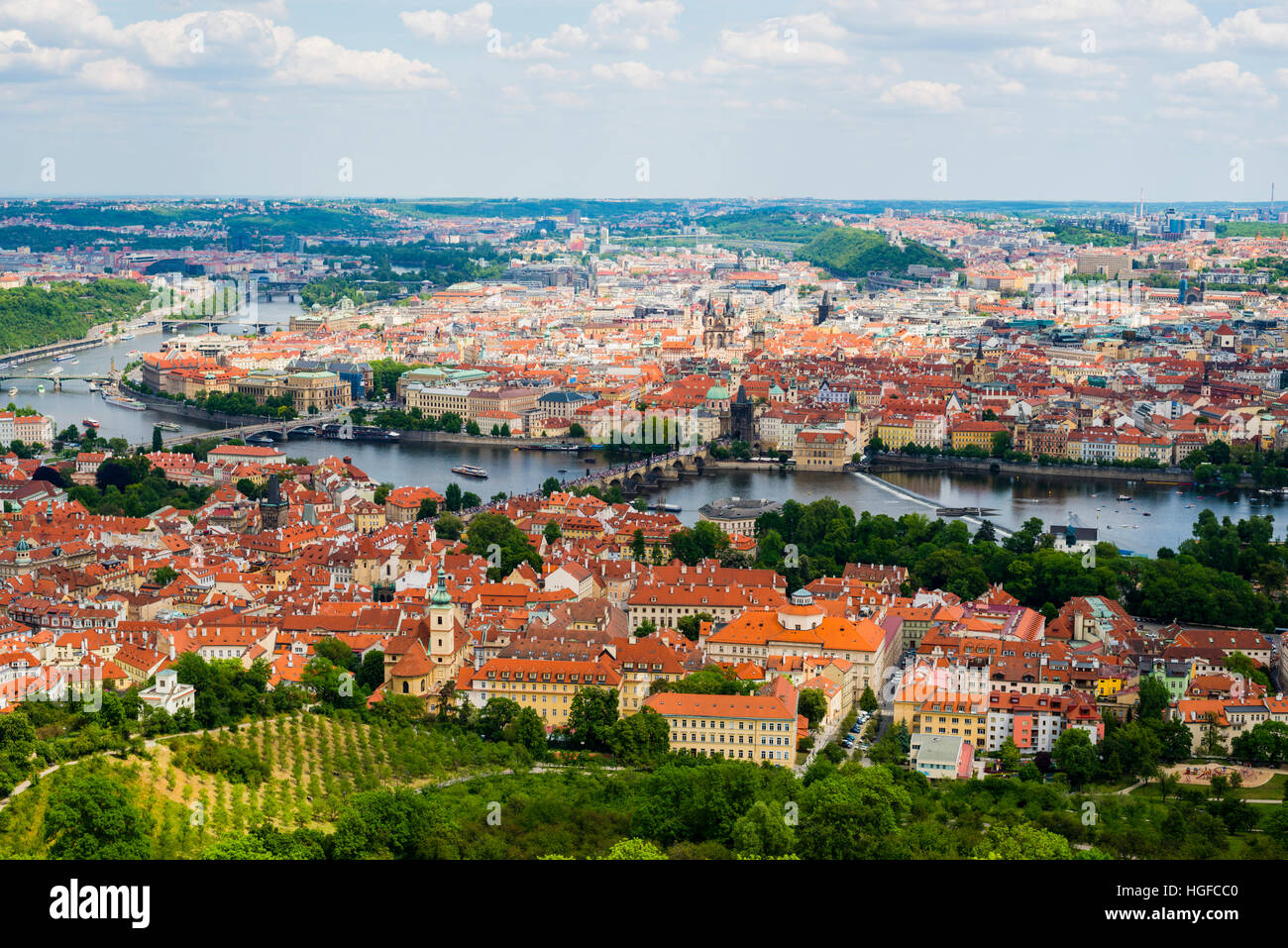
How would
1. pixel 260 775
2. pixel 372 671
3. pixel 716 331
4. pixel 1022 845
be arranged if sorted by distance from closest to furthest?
1. pixel 1022 845
2. pixel 260 775
3. pixel 372 671
4. pixel 716 331

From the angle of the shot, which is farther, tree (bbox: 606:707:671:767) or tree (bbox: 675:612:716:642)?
tree (bbox: 675:612:716:642)

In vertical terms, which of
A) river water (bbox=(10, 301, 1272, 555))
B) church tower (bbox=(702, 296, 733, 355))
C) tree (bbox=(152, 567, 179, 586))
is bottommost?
river water (bbox=(10, 301, 1272, 555))

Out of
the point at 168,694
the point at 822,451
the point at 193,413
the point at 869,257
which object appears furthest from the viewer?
the point at 869,257

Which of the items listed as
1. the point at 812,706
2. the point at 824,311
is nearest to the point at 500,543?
the point at 812,706

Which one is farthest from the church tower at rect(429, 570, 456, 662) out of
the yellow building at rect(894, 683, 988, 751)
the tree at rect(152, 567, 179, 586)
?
the tree at rect(152, 567, 179, 586)

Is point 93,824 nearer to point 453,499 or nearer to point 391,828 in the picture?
point 391,828

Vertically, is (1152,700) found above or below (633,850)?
below

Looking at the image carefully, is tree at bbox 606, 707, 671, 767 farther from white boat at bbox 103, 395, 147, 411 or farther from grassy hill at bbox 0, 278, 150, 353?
grassy hill at bbox 0, 278, 150, 353

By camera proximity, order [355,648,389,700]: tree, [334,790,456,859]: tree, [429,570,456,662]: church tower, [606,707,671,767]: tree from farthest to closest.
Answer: [429,570,456,662]: church tower < [355,648,389,700]: tree < [606,707,671,767]: tree < [334,790,456,859]: tree
